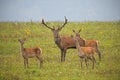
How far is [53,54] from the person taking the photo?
3447 cm

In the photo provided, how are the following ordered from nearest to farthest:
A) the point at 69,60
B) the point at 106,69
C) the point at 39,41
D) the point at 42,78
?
the point at 42,78
the point at 106,69
the point at 69,60
the point at 39,41

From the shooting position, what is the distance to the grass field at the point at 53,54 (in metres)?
27.8

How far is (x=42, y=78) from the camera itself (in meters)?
27.2

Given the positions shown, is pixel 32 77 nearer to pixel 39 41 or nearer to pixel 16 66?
pixel 16 66

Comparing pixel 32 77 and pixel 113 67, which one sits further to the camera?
pixel 113 67

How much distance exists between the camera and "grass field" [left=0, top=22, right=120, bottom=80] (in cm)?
2783

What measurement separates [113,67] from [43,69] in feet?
10.5

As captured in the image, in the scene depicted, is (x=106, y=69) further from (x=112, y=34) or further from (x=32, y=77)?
(x=112, y=34)

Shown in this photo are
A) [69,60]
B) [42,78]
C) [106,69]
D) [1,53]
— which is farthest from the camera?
[1,53]

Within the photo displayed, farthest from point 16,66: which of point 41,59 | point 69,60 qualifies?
point 69,60

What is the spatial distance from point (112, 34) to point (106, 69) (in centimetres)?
1179

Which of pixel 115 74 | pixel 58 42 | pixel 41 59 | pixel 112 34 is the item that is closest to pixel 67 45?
pixel 58 42

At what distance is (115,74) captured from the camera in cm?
2791

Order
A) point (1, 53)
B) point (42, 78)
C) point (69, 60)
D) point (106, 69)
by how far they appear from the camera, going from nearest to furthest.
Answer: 1. point (42, 78)
2. point (106, 69)
3. point (69, 60)
4. point (1, 53)
